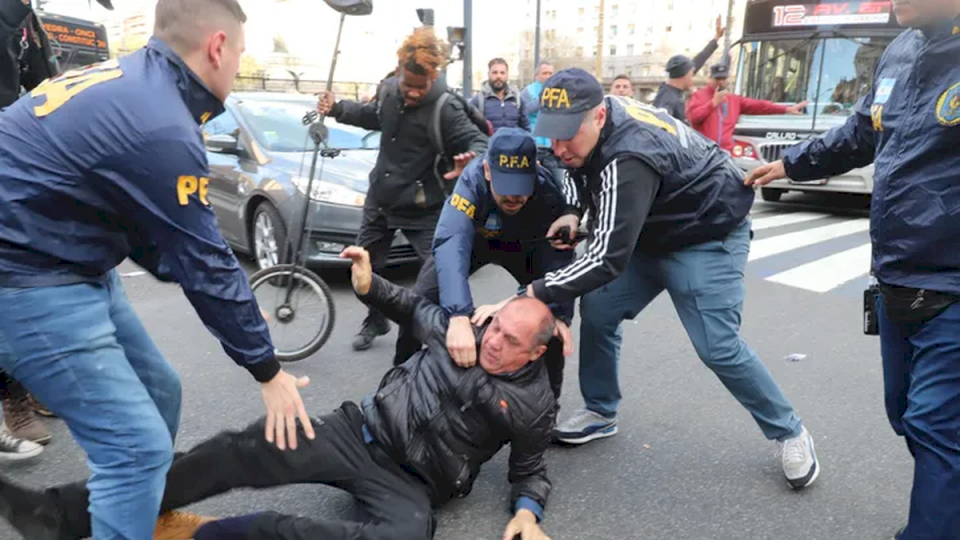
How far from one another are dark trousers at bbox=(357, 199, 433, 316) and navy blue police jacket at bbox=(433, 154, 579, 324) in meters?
1.00

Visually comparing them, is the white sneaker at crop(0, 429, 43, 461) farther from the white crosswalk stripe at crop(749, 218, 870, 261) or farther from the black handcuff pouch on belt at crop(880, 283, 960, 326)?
the white crosswalk stripe at crop(749, 218, 870, 261)

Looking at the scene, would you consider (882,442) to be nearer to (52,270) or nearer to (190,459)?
(190,459)

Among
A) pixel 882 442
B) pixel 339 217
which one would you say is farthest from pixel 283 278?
pixel 882 442

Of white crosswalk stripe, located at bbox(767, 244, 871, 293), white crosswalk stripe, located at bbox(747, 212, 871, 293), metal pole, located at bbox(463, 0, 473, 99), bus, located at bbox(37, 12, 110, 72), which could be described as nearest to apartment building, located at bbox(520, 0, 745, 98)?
bus, located at bbox(37, 12, 110, 72)

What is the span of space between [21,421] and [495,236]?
2089 millimetres

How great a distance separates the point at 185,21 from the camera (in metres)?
1.74

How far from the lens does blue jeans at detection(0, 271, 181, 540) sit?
5.66 feet

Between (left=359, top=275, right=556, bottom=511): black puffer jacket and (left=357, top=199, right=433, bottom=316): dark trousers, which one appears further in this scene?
(left=357, top=199, right=433, bottom=316): dark trousers

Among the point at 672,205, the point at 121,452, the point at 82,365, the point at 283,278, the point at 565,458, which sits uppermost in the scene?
the point at 672,205

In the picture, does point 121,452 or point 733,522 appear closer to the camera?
point 121,452

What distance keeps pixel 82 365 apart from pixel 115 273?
1.42ft

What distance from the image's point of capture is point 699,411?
3.55 m

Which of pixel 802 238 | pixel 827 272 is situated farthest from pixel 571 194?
pixel 802 238

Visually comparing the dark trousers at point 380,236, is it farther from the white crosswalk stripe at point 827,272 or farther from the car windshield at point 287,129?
the white crosswalk stripe at point 827,272
